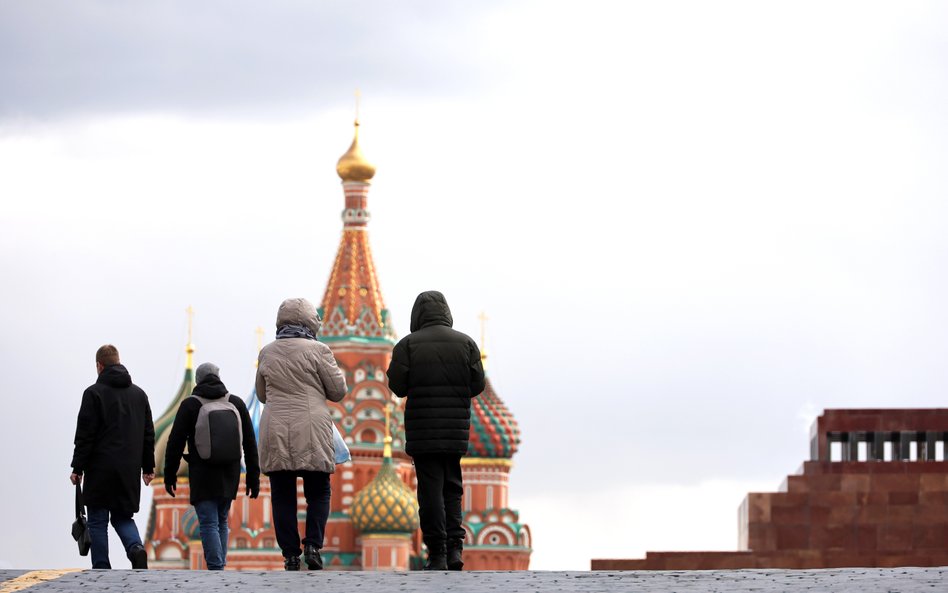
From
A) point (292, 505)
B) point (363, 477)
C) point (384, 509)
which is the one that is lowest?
point (292, 505)

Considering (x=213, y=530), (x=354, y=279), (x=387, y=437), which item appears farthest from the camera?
(x=354, y=279)

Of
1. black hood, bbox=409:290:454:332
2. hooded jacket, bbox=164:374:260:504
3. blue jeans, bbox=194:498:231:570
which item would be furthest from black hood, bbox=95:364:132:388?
black hood, bbox=409:290:454:332

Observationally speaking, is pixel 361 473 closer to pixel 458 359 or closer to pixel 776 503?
pixel 776 503

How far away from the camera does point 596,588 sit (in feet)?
48.0

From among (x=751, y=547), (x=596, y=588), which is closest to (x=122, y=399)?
(x=596, y=588)

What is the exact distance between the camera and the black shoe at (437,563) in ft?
53.2

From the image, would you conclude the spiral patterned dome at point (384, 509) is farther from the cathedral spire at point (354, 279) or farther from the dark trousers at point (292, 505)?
the dark trousers at point (292, 505)

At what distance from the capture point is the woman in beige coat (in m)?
16.3

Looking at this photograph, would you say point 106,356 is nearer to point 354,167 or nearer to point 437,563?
point 437,563

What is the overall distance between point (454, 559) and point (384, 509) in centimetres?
5819

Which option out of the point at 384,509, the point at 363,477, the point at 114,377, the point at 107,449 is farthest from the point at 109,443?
the point at 363,477

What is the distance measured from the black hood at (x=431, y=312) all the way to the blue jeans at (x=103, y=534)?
7.13 feet

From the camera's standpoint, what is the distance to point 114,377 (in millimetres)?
16828

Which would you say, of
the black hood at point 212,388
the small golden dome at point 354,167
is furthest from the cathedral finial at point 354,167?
the black hood at point 212,388
